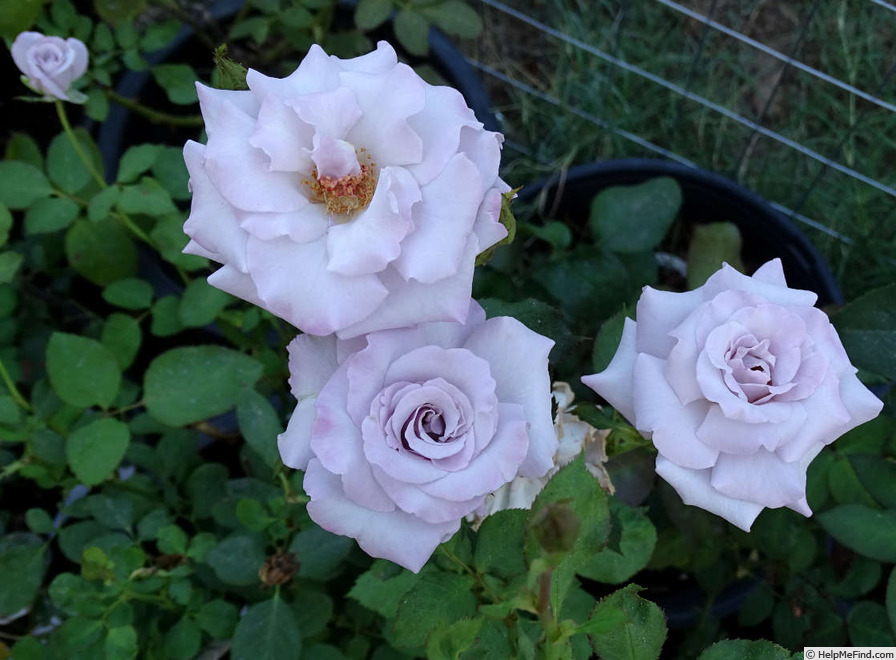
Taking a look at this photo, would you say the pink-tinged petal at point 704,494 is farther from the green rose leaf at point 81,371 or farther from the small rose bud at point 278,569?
→ the green rose leaf at point 81,371

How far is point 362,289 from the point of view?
52 cm

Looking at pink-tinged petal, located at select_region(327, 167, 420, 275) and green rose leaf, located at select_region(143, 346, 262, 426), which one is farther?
green rose leaf, located at select_region(143, 346, 262, 426)

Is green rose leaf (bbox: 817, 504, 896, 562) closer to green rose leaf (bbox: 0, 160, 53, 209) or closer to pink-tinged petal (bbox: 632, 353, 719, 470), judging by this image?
pink-tinged petal (bbox: 632, 353, 719, 470)

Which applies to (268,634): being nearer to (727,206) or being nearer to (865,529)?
(865,529)

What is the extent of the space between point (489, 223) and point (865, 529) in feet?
1.63

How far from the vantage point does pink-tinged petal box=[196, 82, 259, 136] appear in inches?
21.9

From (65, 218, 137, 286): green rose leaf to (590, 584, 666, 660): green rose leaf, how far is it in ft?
2.69

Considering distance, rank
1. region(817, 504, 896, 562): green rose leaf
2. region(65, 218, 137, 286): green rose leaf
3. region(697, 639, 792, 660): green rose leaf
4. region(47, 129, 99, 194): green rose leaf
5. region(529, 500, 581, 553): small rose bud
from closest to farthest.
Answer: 1. region(529, 500, 581, 553): small rose bud
2. region(697, 639, 792, 660): green rose leaf
3. region(817, 504, 896, 562): green rose leaf
4. region(47, 129, 99, 194): green rose leaf
5. region(65, 218, 137, 286): green rose leaf

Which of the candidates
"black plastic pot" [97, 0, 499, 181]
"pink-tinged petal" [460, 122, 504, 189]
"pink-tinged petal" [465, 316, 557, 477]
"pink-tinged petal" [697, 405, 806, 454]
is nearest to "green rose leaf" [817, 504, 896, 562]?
"pink-tinged petal" [697, 405, 806, 454]

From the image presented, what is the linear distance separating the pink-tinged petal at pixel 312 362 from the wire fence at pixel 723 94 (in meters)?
0.94

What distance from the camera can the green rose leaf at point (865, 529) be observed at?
2.50ft

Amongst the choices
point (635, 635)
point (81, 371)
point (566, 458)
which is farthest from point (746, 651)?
point (81, 371)

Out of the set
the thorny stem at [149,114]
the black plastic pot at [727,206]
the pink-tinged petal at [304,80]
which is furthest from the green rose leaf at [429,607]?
the thorny stem at [149,114]

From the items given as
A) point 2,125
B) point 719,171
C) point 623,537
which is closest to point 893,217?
point 719,171
